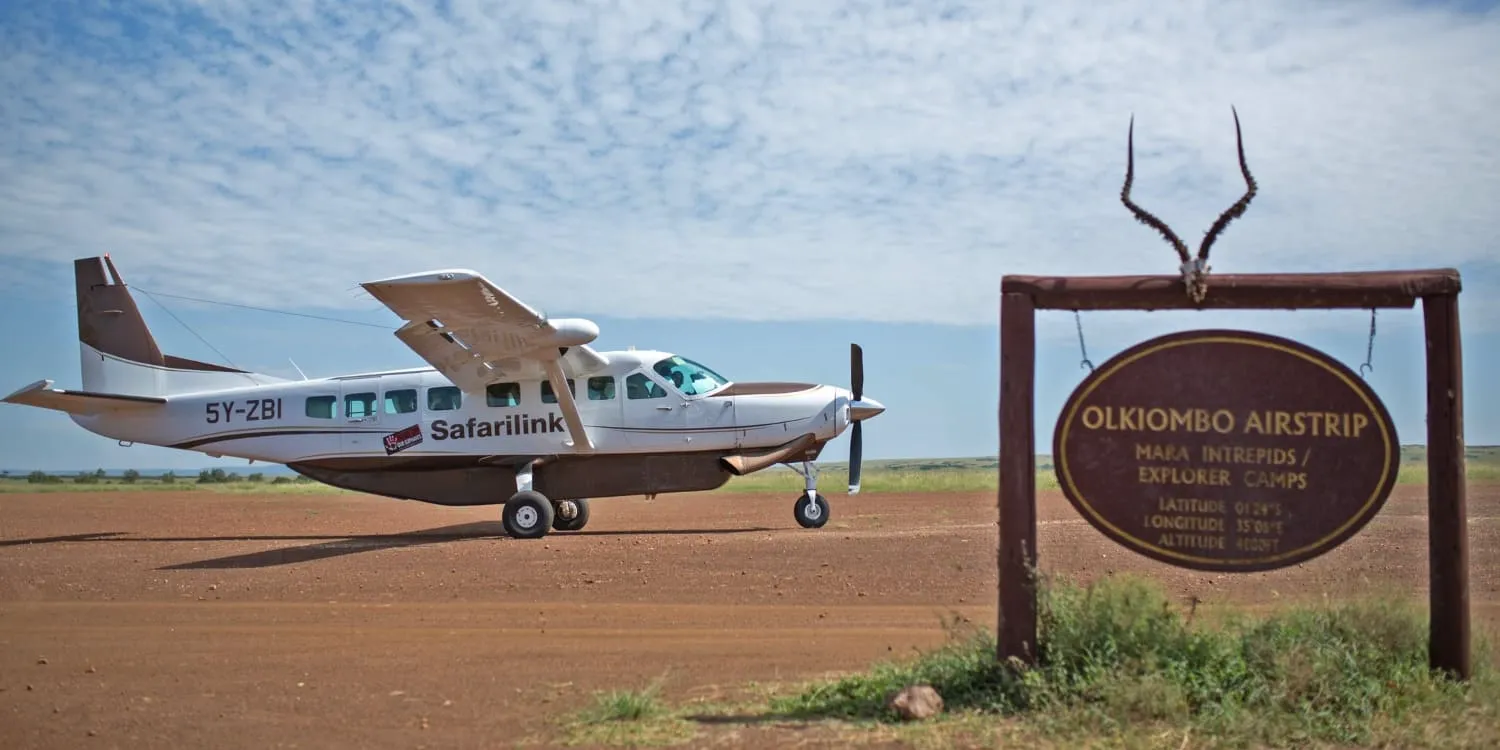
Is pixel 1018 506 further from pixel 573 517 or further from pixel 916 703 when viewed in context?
pixel 573 517

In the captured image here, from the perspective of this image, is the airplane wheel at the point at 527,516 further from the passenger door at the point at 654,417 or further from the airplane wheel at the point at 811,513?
the airplane wheel at the point at 811,513

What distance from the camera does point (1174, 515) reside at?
628 cm

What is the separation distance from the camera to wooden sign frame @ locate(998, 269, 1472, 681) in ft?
19.8

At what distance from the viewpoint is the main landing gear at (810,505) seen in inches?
715

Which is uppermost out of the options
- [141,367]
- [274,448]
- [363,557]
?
[141,367]

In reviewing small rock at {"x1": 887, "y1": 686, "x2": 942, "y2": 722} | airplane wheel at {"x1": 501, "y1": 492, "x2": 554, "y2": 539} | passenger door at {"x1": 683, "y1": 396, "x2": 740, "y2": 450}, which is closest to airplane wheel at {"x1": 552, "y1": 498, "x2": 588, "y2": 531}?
airplane wheel at {"x1": 501, "y1": 492, "x2": 554, "y2": 539}

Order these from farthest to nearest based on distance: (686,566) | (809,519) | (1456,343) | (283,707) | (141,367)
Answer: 1. (141,367)
2. (809,519)
3. (686,566)
4. (283,707)
5. (1456,343)

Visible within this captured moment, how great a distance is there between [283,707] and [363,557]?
25.5ft

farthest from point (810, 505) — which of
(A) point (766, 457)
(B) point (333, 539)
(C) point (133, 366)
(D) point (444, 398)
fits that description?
(C) point (133, 366)

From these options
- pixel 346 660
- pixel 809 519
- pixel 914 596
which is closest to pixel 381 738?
pixel 346 660

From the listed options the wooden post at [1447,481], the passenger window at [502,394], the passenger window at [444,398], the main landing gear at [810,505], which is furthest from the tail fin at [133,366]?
the wooden post at [1447,481]

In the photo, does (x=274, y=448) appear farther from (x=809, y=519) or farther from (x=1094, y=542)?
(x=1094, y=542)

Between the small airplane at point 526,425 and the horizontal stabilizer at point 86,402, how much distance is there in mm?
25

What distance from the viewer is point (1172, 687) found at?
5.82 metres
